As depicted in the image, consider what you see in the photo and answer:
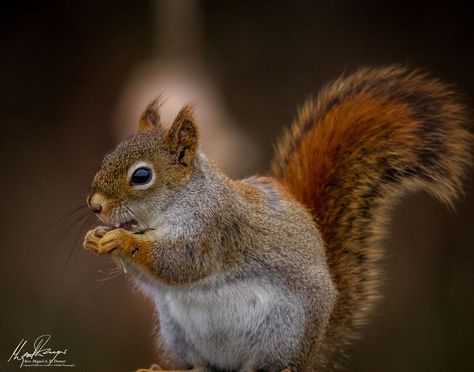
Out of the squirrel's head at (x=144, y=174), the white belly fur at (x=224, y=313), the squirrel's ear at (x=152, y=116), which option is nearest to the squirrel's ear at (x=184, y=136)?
the squirrel's head at (x=144, y=174)

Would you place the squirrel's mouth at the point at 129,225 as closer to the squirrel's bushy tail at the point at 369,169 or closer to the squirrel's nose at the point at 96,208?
the squirrel's nose at the point at 96,208

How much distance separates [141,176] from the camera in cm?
186

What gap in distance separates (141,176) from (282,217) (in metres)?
0.36

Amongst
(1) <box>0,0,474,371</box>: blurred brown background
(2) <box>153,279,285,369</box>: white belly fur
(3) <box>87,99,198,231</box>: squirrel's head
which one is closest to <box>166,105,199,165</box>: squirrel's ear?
(3) <box>87,99,198,231</box>: squirrel's head

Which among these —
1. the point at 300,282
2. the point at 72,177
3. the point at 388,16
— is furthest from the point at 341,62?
the point at 300,282

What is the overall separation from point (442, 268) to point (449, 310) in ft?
0.61

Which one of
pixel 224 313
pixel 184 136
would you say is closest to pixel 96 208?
pixel 184 136

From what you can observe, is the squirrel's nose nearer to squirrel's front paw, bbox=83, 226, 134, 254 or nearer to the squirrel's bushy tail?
squirrel's front paw, bbox=83, 226, 134, 254

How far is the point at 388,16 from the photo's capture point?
13.2ft

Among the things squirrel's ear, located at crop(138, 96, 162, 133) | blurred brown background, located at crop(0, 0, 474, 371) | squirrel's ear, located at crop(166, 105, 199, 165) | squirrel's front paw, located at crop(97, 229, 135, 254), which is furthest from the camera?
blurred brown background, located at crop(0, 0, 474, 371)

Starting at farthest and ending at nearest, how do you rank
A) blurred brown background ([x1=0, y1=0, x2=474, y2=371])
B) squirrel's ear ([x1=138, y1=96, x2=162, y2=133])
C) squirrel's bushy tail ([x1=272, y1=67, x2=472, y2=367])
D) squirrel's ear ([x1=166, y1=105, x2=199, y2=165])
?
blurred brown background ([x1=0, y1=0, x2=474, y2=371]) → squirrel's bushy tail ([x1=272, y1=67, x2=472, y2=367]) → squirrel's ear ([x1=138, y1=96, x2=162, y2=133]) → squirrel's ear ([x1=166, y1=105, x2=199, y2=165])

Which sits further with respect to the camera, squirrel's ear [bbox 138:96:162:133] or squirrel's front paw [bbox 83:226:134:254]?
squirrel's ear [bbox 138:96:162:133]

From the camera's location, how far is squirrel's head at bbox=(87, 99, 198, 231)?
1.82 meters

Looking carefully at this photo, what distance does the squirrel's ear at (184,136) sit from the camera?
1.90m
